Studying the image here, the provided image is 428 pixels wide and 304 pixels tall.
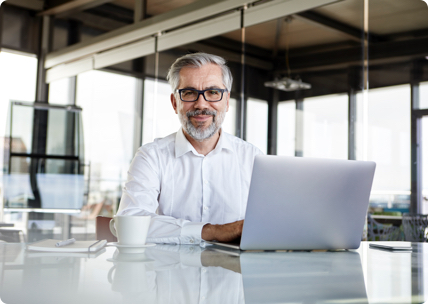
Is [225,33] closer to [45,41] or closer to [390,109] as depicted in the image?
[390,109]

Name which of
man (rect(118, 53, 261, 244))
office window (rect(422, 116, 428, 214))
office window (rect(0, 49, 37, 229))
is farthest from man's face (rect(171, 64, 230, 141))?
office window (rect(0, 49, 37, 229))

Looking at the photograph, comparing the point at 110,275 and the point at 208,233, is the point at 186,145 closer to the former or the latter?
the point at 208,233

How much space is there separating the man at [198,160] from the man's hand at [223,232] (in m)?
0.47

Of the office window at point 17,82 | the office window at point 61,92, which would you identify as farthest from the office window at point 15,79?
the office window at point 61,92

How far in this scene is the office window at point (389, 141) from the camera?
11.1 feet

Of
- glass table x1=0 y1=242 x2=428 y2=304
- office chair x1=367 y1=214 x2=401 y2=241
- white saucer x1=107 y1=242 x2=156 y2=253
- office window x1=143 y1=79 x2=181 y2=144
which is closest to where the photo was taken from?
glass table x1=0 y1=242 x2=428 y2=304

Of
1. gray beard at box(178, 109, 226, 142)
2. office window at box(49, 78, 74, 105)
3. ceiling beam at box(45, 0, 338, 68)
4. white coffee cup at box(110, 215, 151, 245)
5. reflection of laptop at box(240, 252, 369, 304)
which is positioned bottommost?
reflection of laptop at box(240, 252, 369, 304)

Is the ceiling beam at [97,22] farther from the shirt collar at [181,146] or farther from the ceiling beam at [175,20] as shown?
the shirt collar at [181,146]

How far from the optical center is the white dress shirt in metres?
1.89

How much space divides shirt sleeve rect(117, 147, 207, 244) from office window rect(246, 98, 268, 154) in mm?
2338

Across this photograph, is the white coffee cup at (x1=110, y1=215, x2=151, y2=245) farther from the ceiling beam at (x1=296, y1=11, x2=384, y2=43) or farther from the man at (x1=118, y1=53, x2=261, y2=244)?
the ceiling beam at (x1=296, y1=11, x2=384, y2=43)

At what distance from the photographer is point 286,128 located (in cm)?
403

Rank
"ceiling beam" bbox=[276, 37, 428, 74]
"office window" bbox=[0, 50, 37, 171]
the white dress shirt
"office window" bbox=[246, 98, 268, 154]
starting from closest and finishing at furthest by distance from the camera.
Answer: the white dress shirt
"ceiling beam" bbox=[276, 37, 428, 74]
"office window" bbox=[246, 98, 268, 154]
"office window" bbox=[0, 50, 37, 171]

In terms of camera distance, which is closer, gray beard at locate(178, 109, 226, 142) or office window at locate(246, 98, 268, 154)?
gray beard at locate(178, 109, 226, 142)
